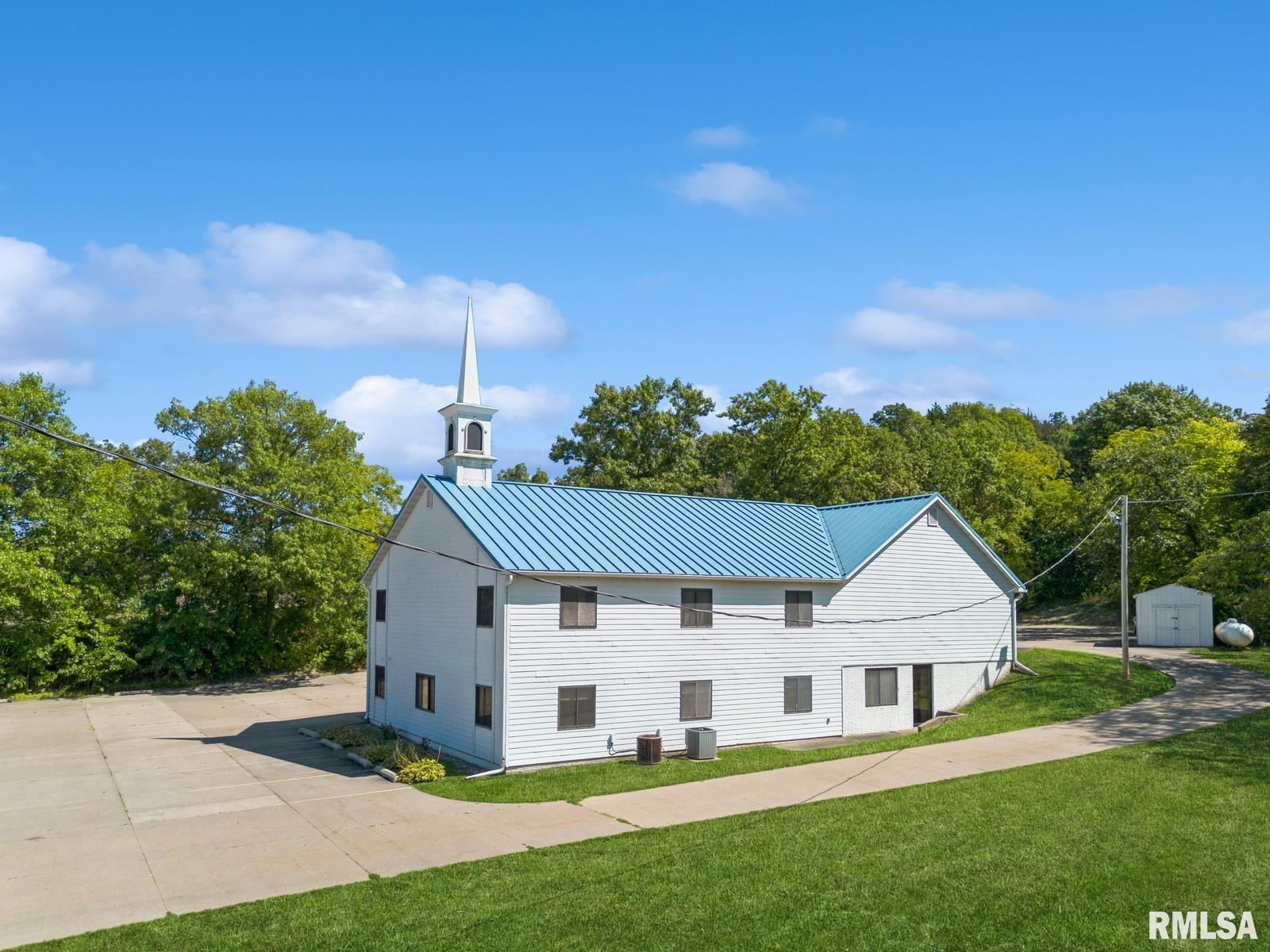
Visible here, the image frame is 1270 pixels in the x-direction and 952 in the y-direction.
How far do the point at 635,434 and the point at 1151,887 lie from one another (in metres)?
51.0

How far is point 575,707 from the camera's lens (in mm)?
23984

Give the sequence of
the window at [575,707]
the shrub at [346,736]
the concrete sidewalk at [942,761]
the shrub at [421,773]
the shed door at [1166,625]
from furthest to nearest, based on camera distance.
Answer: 1. the shed door at [1166,625]
2. the shrub at [346,736]
3. the window at [575,707]
4. the shrub at [421,773]
5. the concrete sidewalk at [942,761]

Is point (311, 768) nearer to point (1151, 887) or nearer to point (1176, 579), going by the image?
point (1151, 887)

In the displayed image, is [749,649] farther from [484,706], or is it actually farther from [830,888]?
[830,888]

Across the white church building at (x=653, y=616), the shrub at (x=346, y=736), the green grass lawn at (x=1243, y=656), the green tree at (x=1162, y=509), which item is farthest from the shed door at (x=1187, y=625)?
the shrub at (x=346, y=736)

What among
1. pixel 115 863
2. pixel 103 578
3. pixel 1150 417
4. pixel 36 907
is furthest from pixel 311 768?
pixel 1150 417

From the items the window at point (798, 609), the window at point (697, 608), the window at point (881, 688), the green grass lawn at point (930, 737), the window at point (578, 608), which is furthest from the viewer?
the window at point (881, 688)

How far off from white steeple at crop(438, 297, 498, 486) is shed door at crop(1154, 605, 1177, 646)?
33.3 metres

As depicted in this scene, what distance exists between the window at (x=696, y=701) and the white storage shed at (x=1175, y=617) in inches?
1105

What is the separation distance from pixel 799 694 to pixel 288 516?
2537 cm

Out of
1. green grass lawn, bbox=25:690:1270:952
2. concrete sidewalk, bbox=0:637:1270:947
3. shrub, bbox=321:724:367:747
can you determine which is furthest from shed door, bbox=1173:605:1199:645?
shrub, bbox=321:724:367:747

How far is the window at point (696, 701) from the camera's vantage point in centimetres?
2580

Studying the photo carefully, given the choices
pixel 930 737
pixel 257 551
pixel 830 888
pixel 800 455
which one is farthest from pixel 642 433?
pixel 830 888

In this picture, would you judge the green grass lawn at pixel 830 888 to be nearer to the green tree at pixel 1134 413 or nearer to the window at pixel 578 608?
the window at pixel 578 608
